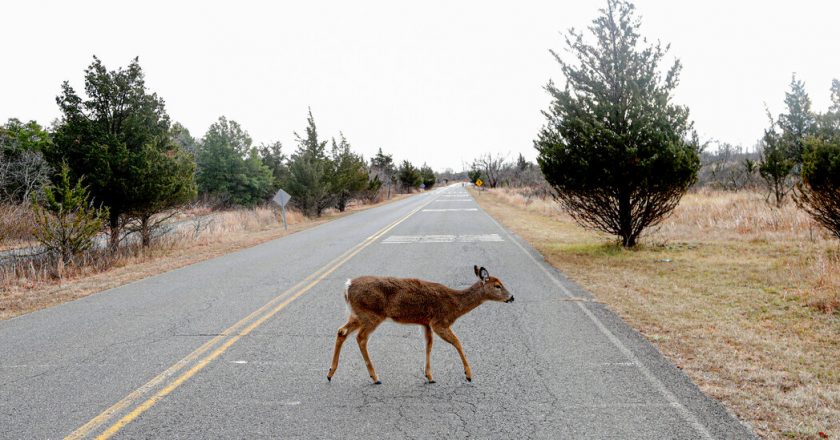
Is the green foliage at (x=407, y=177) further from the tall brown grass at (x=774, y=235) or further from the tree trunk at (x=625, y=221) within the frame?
the tree trunk at (x=625, y=221)

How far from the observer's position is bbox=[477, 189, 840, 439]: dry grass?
449cm

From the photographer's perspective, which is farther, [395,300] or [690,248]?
[690,248]

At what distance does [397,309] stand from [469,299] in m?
0.82

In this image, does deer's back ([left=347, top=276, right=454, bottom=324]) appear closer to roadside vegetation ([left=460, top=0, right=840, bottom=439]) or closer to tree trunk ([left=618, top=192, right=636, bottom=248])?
roadside vegetation ([left=460, top=0, right=840, bottom=439])

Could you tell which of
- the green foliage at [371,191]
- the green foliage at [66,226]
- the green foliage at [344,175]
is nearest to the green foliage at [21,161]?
the green foliage at [66,226]

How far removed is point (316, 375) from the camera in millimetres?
5242

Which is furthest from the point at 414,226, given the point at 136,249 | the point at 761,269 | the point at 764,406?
the point at 764,406

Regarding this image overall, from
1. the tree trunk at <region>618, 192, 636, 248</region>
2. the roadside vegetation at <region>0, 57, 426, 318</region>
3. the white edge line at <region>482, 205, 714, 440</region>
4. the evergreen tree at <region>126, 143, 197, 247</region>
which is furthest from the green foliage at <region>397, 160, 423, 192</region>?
the white edge line at <region>482, 205, 714, 440</region>

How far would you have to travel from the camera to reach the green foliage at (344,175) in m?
40.3

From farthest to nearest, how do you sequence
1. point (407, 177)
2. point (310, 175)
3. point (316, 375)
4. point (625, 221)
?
point (407, 177)
point (310, 175)
point (625, 221)
point (316, 375)

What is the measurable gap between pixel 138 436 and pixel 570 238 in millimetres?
16385

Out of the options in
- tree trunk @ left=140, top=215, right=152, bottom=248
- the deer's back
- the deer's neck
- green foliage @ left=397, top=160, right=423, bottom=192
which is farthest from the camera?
green foliage @ left=397, top=160, right=423, bottom=192

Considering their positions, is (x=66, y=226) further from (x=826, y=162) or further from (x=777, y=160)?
(x=777, y=160)

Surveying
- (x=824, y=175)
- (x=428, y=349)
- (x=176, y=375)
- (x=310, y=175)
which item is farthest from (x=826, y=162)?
(x=310, y=175)
